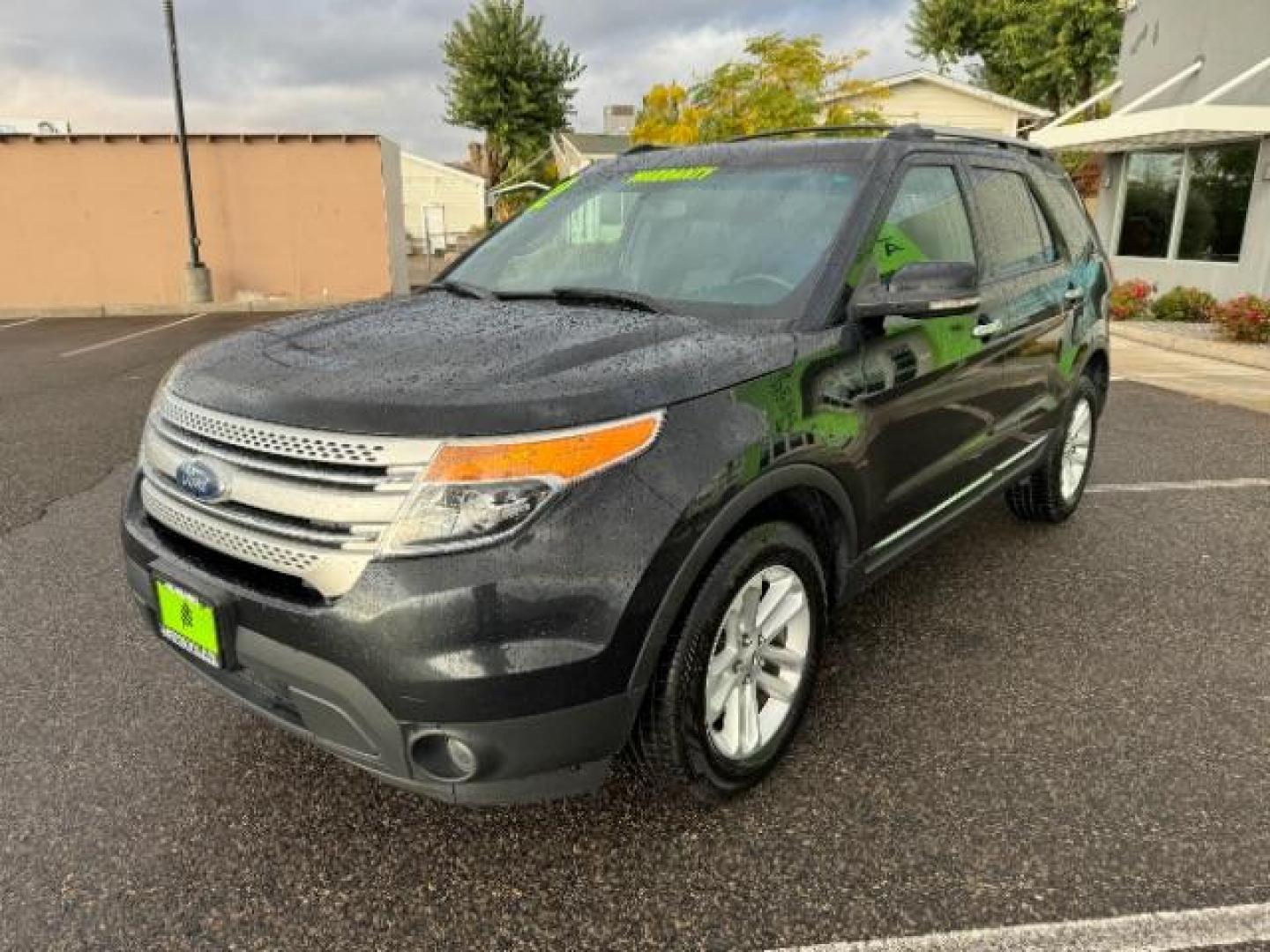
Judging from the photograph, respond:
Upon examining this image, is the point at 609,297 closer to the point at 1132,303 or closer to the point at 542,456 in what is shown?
the point at 542,456

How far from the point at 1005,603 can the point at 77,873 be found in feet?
10.8

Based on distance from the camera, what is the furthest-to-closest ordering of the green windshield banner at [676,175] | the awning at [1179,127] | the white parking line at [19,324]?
the white parking line at [19,324] → the awning at [1179,127] → the green windshield banner at [676,175]

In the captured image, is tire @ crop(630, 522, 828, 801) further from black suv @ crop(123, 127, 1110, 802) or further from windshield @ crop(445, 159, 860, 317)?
windshield @ crop(445, 159, 860, 317)

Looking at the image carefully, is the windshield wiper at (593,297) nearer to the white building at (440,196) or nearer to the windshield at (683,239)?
the windshield at (683,239)

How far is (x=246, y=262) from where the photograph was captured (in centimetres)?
1909

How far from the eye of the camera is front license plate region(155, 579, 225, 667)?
6.79ft

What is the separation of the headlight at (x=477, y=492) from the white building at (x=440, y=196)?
43.0m

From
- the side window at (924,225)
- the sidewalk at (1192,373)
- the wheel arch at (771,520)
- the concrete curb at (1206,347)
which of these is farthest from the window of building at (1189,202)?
the wheel arch at (771,520)

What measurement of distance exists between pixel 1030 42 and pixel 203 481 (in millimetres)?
38399

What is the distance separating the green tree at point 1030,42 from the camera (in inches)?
1244

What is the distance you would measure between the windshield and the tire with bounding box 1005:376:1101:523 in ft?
6.66

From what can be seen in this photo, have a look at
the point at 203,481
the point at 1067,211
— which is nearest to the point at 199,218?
the point at 1067,211

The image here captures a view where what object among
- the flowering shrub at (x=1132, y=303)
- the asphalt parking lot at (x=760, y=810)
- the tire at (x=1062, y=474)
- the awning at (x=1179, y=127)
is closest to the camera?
the asphalt parking lot at (x=760, y=810)

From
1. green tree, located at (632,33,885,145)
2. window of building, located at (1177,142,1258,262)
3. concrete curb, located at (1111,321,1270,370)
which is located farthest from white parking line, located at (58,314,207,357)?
window of building, located at (1177,142,1258,262)
